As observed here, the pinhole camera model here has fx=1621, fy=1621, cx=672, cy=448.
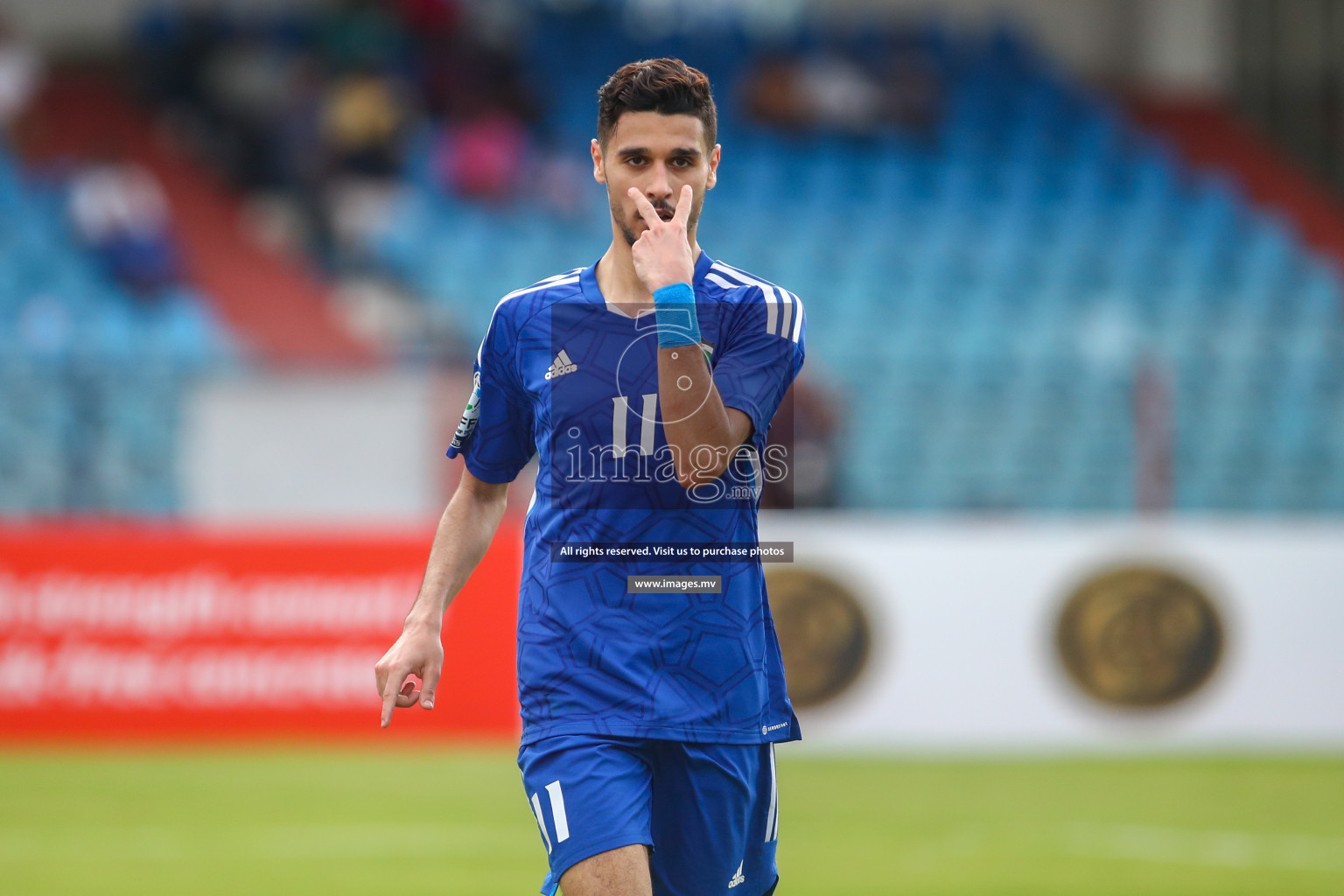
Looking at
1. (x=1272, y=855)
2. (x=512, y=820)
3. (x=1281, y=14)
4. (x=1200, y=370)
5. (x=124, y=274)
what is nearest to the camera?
(x=1272, y=855)

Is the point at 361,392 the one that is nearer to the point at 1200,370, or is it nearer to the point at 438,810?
the point at 438,810

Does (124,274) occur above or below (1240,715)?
above

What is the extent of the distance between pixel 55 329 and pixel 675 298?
411 inches

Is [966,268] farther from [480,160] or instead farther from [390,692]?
[390,692]

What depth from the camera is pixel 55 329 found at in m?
12.3

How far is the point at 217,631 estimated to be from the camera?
1033cm

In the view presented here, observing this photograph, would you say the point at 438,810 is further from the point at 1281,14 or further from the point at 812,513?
the point at 1281,14

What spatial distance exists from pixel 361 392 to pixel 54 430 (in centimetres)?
194

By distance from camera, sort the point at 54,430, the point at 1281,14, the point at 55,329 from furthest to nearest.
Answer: the point at 1281,14 → the point at 55,329 → the point at 54,430

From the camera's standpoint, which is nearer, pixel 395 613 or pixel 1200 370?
pixel 395 613

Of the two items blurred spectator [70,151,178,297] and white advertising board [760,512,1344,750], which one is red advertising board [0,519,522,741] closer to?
white advertising board [760,512,1344,750]

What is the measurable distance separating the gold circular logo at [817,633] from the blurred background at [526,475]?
2 centimetres

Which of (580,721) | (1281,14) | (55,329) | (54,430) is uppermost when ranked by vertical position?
(1281,14)

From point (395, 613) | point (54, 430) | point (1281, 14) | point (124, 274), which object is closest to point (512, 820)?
point (395, 613)
